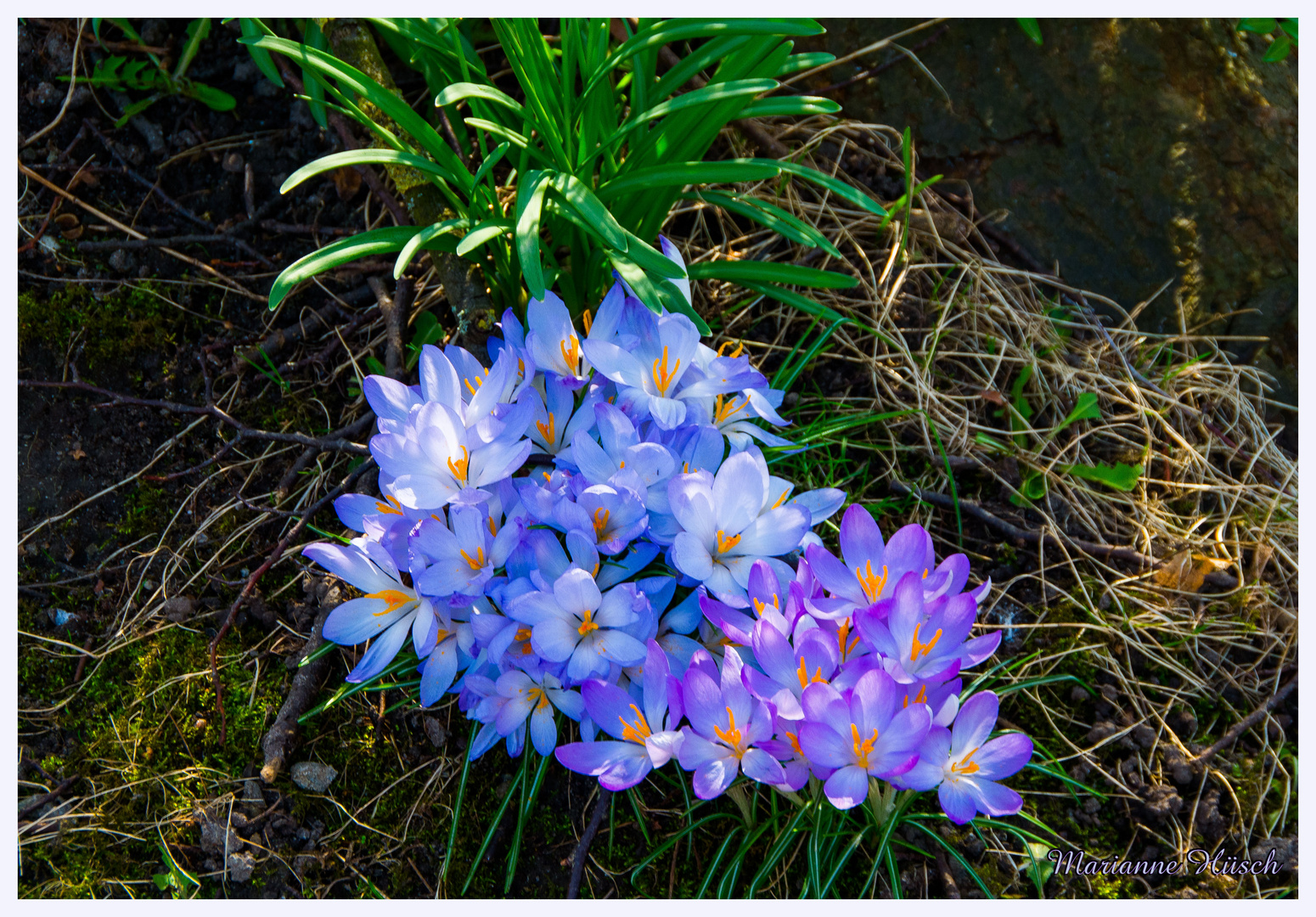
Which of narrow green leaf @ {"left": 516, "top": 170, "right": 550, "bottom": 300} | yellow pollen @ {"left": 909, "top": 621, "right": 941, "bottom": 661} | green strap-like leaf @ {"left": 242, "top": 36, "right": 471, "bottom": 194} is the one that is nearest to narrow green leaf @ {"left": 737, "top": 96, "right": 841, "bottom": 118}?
narrow green leaf @ {"left": 516, "top": 170, "right": 550, "bottom": 300}

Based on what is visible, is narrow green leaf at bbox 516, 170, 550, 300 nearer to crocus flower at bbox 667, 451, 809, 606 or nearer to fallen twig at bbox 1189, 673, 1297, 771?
crocus flower at bbox 667, 451, 809, 606

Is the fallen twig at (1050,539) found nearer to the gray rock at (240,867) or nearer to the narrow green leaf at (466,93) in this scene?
the narrow green leaf at (466,93)

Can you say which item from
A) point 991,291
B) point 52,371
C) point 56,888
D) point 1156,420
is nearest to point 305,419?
point 52,371

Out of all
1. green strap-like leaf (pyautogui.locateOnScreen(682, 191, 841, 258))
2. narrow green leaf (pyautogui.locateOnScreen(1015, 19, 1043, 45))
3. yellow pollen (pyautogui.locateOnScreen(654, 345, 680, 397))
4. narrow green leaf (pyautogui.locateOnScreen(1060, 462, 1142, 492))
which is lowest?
narrow green leaf (pyautogui.locateOnScreen(1060, 462, 1142, 492))

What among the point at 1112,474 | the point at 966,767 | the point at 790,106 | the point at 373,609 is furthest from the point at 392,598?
the point at 1112,474

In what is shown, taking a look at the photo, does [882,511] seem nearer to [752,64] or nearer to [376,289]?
[752,64]

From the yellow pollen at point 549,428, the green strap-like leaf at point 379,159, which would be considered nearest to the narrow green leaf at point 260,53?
the green strap-like leaf at point 379,159
